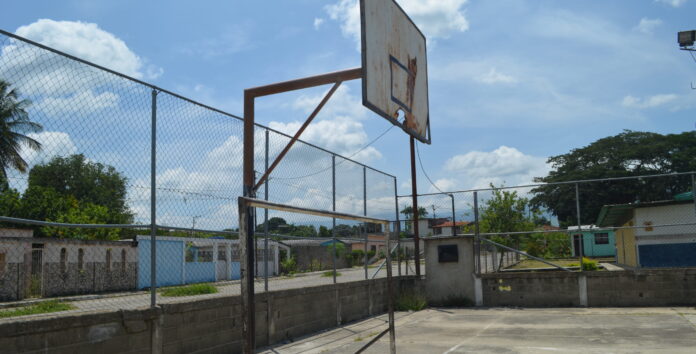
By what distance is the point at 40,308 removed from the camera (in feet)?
19.4

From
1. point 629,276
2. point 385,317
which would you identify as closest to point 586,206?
point 629,276

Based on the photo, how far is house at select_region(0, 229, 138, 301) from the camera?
6719mm

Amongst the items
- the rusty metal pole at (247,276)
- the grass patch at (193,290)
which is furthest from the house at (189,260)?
the rusty metal pole at (247,276)

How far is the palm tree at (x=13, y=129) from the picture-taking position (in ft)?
16.1

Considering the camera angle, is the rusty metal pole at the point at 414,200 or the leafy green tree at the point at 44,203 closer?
the leafy green tree at the point at 44,203

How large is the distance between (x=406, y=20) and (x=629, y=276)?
8.82m

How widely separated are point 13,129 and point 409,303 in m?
10.7

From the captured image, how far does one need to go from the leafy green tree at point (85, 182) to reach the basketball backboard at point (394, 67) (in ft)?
9.88

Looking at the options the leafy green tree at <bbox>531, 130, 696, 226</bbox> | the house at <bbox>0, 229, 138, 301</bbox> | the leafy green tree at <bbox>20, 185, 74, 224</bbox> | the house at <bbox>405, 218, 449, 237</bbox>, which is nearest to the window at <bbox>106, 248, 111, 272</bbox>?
the house at <bbox>0, 229, 138, 301</bbox>

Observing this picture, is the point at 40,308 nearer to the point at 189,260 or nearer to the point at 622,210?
the point at 189,260

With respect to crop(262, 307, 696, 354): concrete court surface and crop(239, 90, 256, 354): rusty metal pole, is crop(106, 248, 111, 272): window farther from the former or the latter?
crop(239, 90, 256, 354): rusty metal pole

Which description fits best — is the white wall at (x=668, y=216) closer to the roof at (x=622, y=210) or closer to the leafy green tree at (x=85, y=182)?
the roof at (x=622, y=210)

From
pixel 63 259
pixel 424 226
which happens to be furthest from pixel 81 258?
pixel 424 226

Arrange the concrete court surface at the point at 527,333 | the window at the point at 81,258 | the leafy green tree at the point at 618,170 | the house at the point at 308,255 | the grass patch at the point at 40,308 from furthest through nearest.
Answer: the leafy green tree at the point at 618,170, the house at the point at 308,255, the window at the point at 81,258, the concrete court surface at the point at 527,333, the grass patch at the point at 40,308
